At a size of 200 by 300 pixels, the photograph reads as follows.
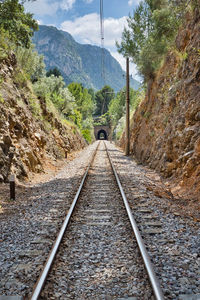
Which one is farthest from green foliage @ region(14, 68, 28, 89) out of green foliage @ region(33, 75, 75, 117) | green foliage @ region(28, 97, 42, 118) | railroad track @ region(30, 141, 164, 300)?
railroad track @ region(30, 141, 164, 300)

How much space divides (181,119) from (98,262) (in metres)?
8.04

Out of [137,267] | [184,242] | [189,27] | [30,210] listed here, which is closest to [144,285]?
[137,267]

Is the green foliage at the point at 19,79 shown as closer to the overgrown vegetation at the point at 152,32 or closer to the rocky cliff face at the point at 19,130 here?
the rocky cliff face at the point at 19,130

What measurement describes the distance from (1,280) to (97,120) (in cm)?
8048

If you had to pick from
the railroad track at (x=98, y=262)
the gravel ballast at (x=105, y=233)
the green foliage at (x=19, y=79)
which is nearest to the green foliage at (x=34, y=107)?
the green foliage at (x=19, y=79)

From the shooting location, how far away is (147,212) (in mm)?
6363

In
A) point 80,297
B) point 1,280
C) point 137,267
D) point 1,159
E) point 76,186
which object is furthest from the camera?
point 76,186

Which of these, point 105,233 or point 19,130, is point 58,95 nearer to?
point 19,130

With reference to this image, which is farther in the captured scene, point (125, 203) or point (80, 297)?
point (125, 203)

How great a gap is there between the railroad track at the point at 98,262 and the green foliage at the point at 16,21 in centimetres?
672

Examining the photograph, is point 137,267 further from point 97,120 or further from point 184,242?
point 97,120

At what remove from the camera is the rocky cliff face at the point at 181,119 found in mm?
8555

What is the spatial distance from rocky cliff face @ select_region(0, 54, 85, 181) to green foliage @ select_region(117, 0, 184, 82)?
8399 mm

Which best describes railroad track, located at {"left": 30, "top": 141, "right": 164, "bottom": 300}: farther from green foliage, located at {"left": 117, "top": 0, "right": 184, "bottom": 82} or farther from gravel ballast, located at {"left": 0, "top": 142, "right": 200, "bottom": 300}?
green foliage, located at {"left": 117, "top": 0, "right": 184, "bottom": 82}
